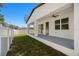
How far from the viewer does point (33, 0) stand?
4.90 metres

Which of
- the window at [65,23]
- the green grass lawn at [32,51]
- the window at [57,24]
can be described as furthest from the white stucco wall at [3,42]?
the window at [57,24]

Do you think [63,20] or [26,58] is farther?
[63,20]

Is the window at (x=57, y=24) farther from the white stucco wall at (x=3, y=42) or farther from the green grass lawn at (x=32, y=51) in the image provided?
the white stucco wall at (x=3, y=42)

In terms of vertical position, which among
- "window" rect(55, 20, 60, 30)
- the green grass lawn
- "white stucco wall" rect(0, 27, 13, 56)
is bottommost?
the green grass lawn

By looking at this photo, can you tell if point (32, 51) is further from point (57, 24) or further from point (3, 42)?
point (57, 24)

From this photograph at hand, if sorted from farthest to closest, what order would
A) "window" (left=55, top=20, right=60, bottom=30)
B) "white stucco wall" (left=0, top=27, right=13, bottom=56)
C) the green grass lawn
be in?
"window" (left=55, top=20, right=60, bottom=30) → the green grass lawn → "white stucco wall" (left=0, top=27, right=13, bottom=56)

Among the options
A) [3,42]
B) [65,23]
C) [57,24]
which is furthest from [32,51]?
[57,24]

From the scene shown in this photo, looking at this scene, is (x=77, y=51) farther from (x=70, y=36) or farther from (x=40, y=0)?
(x=70, y=36)

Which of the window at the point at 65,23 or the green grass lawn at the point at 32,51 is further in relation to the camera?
the window at the point at 65,23

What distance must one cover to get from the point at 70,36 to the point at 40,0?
622 cm

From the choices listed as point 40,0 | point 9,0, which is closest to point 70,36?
point 40,0

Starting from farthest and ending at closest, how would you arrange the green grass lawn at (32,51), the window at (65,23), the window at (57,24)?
the window at (57,24) < the window at (65,23) < the green grass lawn at (32,51)

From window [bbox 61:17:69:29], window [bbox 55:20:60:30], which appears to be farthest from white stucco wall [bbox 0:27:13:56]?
window [bbox 55:20:60:30]

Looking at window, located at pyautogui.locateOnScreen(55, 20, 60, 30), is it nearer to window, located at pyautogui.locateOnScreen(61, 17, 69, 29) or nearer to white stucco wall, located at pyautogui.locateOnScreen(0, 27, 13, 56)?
window, located at pyautogui.locateOnScreen(61, 17, 69, 29)
